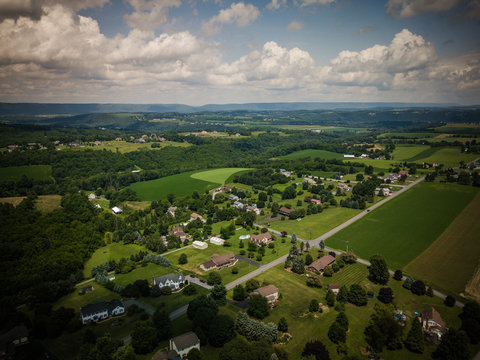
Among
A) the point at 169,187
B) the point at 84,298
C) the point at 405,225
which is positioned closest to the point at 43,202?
the point at 169,187

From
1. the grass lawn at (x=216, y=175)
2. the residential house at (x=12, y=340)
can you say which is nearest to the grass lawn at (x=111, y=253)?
the residential house at (x=12, y=340)

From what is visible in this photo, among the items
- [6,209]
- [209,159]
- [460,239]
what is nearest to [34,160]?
[6,209]

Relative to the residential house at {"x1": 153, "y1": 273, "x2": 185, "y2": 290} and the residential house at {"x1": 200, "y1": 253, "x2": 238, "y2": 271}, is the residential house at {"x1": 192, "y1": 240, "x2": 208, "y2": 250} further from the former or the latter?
the residential house at {"x1": 153, "y1": 273, "x2": 185, "y2": 290}

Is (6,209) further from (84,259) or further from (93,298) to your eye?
(93,298)

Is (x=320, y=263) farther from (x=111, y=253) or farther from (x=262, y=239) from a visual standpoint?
(x=111, y=253)

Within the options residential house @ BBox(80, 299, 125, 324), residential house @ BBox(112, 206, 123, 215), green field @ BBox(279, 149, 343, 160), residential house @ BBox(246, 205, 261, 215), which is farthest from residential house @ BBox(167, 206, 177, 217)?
green field @ BBox(279, 149, 343, 160)

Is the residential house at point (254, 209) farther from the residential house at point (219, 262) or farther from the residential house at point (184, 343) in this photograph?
the residential house at point (184, 343)
